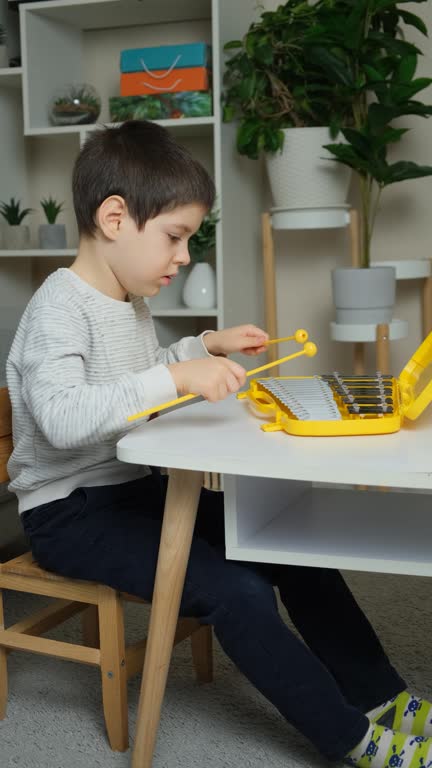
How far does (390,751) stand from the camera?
48.3 inches

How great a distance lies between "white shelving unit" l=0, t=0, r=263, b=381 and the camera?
2859 mm

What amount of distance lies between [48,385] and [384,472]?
47cm

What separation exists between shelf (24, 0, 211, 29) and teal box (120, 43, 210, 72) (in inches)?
7.4

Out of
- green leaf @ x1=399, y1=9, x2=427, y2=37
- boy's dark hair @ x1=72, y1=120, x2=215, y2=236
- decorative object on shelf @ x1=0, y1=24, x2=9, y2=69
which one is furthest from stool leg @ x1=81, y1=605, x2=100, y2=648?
decorative object on shelf @ x1=0, y1=24, x2=9, y2=69

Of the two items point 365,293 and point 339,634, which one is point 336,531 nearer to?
point 339,634

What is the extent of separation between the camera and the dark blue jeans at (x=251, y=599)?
1.20 m

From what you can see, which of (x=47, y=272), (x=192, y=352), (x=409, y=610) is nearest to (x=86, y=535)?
(x=192, y=352)

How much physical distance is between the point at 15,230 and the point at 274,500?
81.5 inches

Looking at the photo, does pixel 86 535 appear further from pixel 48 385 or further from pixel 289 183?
pixel 289 183

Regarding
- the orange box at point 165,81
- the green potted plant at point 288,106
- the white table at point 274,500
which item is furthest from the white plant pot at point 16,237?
the white table at point 274,500

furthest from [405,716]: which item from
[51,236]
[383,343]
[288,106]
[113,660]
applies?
[51,236]

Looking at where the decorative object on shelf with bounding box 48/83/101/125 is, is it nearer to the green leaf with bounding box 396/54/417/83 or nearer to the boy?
the green leaf with bounding box 396/54/417/83

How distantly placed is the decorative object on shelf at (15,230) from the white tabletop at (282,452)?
6.67 feet

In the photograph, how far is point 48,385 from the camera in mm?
1220
